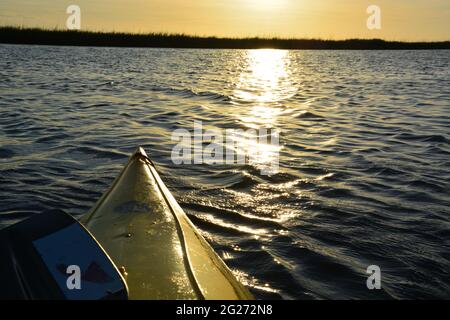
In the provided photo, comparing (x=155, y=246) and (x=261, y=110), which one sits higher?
(x=261, y=110)

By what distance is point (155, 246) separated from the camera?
4441 mm

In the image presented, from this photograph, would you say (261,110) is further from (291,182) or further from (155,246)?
(155,246)

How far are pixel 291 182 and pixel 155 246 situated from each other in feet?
13.3

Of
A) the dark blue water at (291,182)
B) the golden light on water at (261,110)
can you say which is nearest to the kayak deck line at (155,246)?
the dark blue water at (291,182)

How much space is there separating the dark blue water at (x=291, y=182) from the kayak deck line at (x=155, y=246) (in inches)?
30.8

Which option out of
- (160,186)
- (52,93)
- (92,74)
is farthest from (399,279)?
(92,74)

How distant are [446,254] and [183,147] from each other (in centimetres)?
635

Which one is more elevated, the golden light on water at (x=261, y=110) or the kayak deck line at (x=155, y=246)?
the golden light on water at (x=261, y=110)

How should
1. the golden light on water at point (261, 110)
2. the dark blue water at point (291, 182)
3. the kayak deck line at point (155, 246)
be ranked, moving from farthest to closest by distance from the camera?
the golden light on water at point (261, 110) → the dark blue water at point (291, 182) → the kayak deck line at point (155, 246)

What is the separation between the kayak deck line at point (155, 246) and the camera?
3730mm

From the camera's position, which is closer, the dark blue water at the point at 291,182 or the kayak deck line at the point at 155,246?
the kayak deck line at the point at 155,246

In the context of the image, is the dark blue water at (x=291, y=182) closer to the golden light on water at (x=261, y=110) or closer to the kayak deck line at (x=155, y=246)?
the golden light on water at (x=261, y=110)

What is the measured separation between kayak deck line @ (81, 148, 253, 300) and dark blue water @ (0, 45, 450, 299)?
78cm

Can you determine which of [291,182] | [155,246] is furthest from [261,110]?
[155,246]
